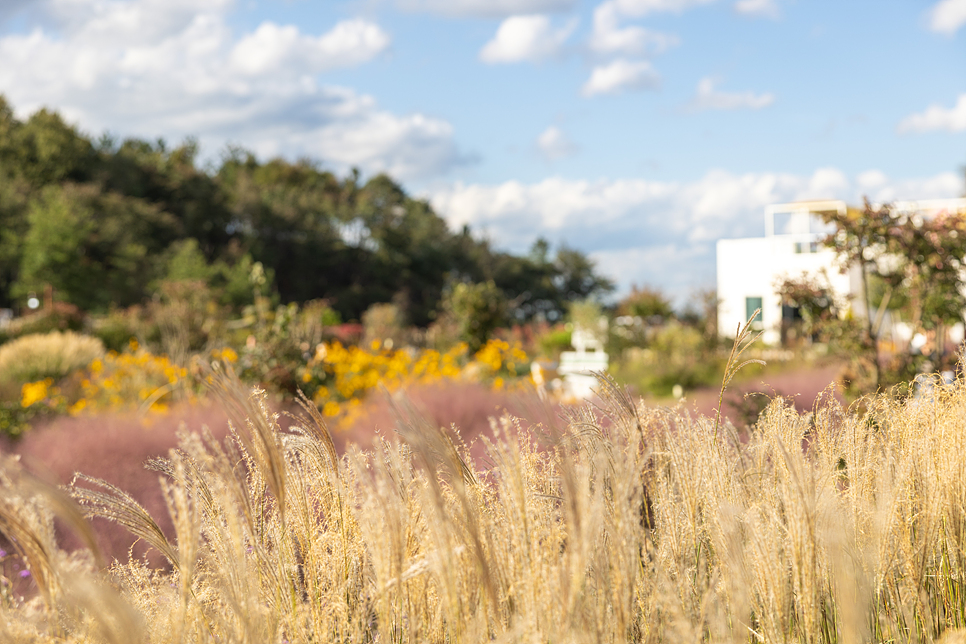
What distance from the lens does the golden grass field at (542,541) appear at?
142 cm

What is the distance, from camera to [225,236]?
3322cm

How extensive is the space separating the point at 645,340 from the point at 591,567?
15871mm

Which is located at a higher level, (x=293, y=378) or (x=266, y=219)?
(x=266, y=219)

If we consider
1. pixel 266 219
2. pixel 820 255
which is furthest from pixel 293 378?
pixel 266 219

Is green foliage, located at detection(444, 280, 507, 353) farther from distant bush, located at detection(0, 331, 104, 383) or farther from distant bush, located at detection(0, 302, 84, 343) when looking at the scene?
distant bush, located at detection(0, 302, 84, 343)

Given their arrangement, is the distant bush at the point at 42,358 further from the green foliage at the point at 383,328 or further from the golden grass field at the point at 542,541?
the golden grass field at the point at 542,541

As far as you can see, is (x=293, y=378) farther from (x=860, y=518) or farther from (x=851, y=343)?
(x=860, y=518)

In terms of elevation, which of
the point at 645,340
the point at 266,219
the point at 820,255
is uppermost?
the point at 266,219

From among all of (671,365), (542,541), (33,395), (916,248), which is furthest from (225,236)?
(542,541)

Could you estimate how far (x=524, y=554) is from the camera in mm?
1490

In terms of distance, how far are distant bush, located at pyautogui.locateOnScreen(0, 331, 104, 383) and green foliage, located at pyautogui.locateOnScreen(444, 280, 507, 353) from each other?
20.5 feet

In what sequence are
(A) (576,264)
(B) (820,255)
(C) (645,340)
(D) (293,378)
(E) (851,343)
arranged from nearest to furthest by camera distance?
(E) (851,343) → (D) (293,378) → (C) (645,340) → (B) (820,255) → (A) (576,264)

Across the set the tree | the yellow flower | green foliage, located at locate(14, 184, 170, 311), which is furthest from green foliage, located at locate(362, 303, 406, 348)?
the tree

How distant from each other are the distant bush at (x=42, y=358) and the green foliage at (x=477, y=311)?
246 inches
